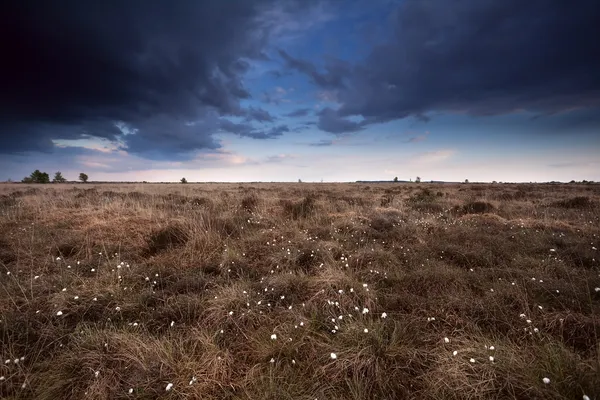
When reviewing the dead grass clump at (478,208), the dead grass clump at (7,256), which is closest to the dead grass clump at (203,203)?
the dead grass clump at (7,256)

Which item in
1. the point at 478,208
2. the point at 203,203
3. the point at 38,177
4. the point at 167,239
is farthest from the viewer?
the point at 38,177

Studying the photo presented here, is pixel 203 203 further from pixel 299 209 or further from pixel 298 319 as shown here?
pixel 298 319

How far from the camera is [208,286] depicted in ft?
16.7

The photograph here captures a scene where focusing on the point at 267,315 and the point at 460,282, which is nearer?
the point at 267,315

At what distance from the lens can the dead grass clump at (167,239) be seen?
7121mm

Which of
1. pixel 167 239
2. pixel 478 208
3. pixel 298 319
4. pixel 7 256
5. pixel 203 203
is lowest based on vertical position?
pixel 298 319

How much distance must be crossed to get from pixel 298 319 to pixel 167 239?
204 inches

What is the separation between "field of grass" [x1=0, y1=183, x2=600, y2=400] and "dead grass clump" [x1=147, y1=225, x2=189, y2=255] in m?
0.05

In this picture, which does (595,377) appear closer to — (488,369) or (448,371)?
(488,369)

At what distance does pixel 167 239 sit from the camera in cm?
755

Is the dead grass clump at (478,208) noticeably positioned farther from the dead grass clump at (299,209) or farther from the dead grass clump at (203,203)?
the dead grass clump at (203,203)

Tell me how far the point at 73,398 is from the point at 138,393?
65 centimetres

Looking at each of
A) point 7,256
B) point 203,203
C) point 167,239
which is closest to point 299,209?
point 203,203

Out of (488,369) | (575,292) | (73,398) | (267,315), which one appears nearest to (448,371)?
(488,369)
